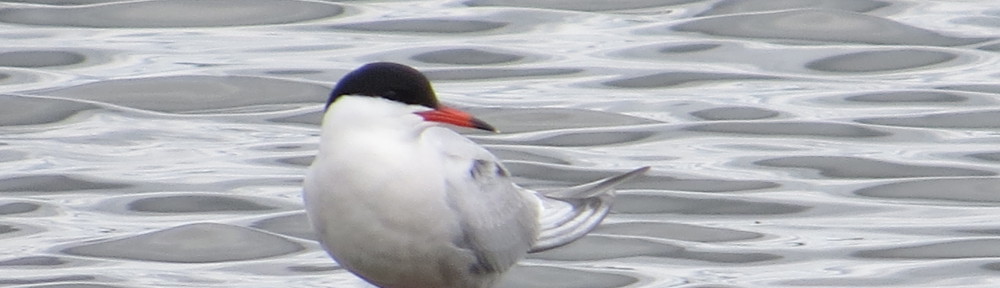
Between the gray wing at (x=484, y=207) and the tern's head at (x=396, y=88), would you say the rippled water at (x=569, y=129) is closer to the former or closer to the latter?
the gray wing at (x=484, y=207)

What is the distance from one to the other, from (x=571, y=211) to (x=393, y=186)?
1201mm

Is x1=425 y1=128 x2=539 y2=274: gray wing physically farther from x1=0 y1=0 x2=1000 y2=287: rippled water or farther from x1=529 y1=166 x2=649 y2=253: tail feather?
x1=0 y1=0 x2=1000 y2=287: rippled water

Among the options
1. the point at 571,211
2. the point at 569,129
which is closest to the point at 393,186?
the point at 571,211

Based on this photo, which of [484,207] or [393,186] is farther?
[484,207]

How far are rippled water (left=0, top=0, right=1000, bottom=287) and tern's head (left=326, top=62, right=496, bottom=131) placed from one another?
127 cm

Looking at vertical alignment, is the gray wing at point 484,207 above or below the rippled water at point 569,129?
above

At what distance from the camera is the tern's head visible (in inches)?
224

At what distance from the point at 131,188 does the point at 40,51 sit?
127 inches

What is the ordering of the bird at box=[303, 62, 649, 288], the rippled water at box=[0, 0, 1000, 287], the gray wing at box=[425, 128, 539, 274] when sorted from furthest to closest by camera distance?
1. the rippled water at box=[0, 0, 1000, 287]
2. the gray wing at box=[425, 128, 539, 274]
3. the bird at box=[303, 62, 649, 288]

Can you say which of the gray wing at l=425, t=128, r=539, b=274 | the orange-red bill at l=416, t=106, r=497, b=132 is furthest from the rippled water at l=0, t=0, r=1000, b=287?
the orange-red bill at l=416, t=106, r=497, b=132

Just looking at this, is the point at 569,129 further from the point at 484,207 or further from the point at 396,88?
the point at 396,88

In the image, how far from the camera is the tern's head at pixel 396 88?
5.70m

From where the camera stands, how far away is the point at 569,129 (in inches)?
380

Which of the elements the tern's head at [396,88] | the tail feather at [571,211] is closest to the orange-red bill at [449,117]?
the tern's head at [396,88]
